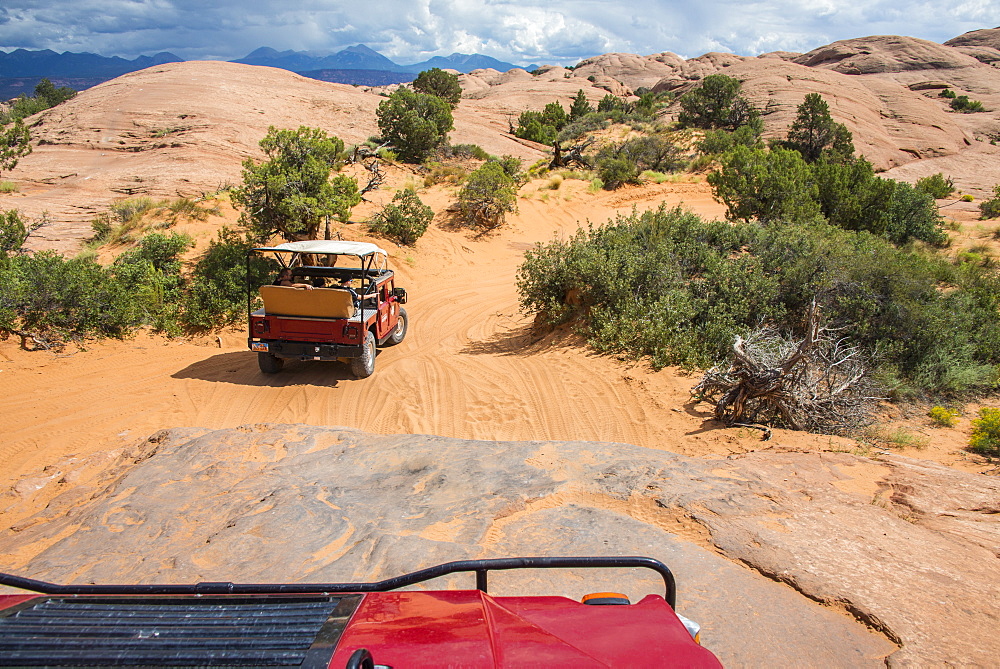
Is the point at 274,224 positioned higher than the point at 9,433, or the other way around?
the point at 274,224

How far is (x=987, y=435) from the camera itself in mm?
6707

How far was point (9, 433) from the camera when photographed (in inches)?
286

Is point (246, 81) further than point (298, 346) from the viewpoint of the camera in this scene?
Yes

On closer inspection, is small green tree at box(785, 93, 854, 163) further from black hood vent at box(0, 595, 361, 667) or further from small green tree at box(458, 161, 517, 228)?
black hood vent at box(0, 595, 361, 667)

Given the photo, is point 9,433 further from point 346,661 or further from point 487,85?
point 487,85

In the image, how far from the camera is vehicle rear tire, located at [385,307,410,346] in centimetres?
1092

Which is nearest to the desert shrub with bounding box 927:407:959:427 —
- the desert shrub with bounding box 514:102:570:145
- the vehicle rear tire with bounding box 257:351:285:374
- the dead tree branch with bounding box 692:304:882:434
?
the dead tree branch with bounding box 692:304:882:434

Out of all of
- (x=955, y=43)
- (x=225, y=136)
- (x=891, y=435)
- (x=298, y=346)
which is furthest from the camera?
(x=955, y=43)

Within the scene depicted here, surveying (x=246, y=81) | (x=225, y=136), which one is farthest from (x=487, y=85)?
(x=225, y=136)

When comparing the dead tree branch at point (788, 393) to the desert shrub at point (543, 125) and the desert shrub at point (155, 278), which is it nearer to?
the desert shrub at point (155, 278)

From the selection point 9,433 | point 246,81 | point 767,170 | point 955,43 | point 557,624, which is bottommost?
point 9,433

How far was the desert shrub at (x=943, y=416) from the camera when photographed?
7.42 m

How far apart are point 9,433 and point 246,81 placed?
35.6m

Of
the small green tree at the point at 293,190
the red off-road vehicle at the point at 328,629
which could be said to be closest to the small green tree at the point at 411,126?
the small green tree at the point at 293,190
